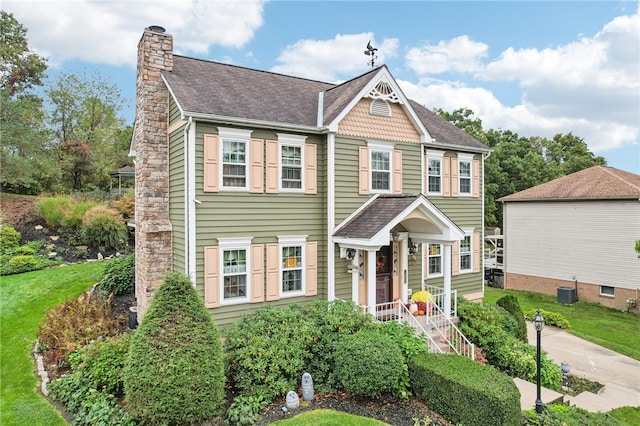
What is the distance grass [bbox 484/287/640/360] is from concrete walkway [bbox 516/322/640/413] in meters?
0.54

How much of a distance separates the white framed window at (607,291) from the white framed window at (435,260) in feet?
41.3

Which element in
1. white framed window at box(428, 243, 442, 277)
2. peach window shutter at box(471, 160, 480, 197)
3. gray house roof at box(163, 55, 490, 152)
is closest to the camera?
gray house roof at box(163, 55, 490, 152)

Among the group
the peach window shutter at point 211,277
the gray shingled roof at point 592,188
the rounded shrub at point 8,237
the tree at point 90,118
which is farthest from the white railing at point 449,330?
the tree at point 90,118

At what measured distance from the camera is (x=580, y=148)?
1730 inches

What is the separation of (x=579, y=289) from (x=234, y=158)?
2140 cm

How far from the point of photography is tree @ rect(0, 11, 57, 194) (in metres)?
23.4

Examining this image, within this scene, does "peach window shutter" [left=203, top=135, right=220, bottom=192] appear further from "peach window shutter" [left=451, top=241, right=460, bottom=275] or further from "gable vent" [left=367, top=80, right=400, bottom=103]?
"peach window shutter" [left=451, top=241, right=460, bottom=275]

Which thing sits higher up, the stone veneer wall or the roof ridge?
the roof ridge

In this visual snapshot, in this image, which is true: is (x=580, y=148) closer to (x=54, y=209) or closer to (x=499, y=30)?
(x=499, y=30)

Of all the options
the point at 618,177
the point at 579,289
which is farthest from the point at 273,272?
the point at 618,177

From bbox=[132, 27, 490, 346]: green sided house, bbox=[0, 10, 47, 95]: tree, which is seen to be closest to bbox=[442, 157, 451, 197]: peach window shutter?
bbox=[132, 27, 490, 346]: green sided house

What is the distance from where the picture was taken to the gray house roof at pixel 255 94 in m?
10.7

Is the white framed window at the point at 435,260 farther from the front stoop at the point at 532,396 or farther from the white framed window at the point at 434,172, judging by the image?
the front stoop at the point at 532,396

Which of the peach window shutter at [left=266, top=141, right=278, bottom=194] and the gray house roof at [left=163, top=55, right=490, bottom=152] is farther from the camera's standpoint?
the peach window shutter at [left=266, top=141, right=278, bottom=194]
